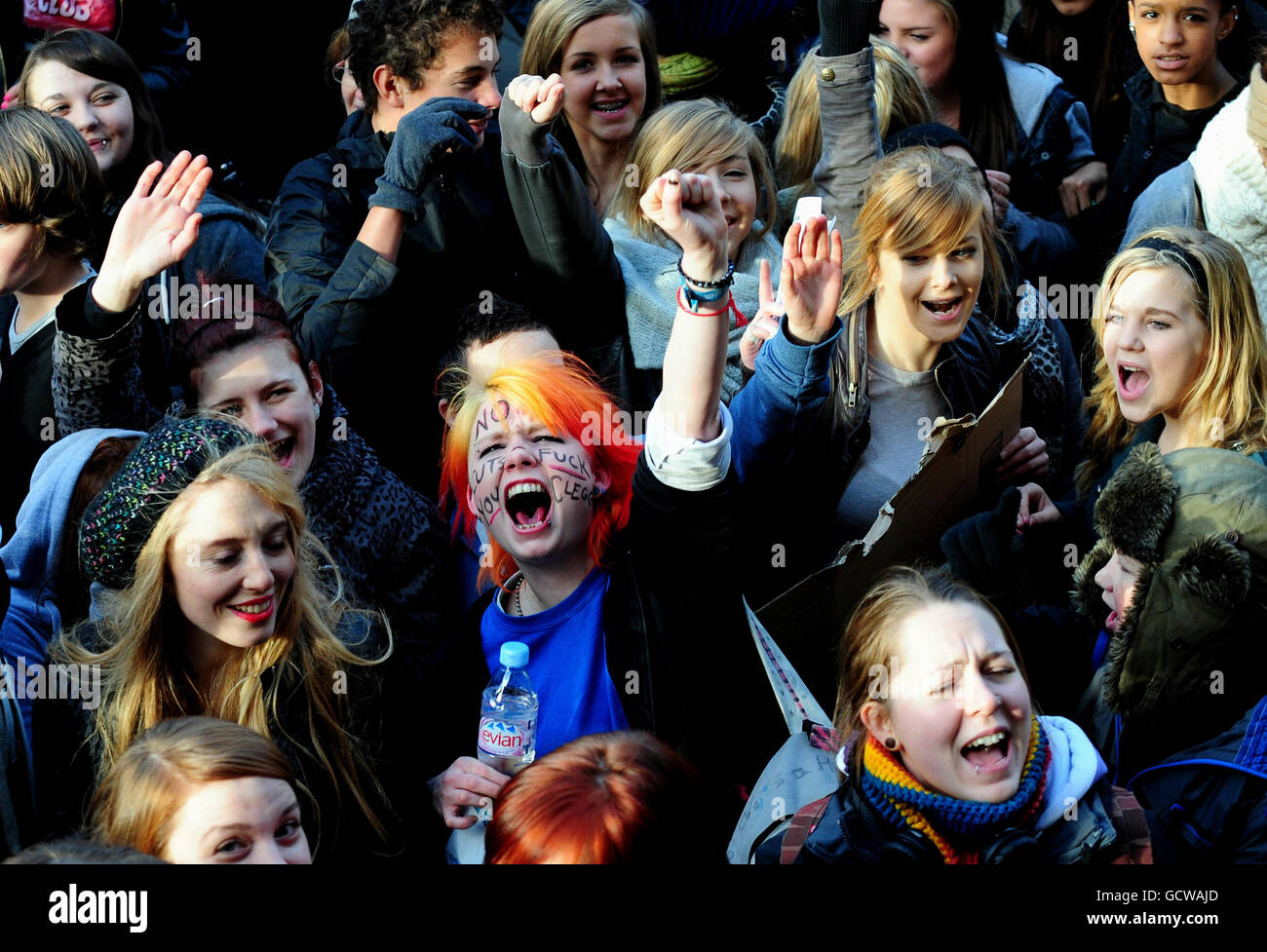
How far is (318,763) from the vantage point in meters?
3.15

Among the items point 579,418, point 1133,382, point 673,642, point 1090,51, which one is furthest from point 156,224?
point 1090,51

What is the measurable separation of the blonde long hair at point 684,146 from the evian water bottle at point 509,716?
1.44 meters

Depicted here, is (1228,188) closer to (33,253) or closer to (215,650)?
(215,650)

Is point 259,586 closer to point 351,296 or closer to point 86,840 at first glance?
point 86,840

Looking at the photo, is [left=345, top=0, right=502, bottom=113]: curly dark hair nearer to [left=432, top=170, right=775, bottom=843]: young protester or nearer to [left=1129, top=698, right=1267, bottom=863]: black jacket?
[left=432, top=170, right=775, bottom=843]: young protester

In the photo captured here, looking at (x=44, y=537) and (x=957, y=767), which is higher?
(x=44, y=537)

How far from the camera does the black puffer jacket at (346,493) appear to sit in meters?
3.47

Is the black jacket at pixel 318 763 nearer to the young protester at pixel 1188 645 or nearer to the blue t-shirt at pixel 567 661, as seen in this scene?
the blue t-shirt at pixel 567 661

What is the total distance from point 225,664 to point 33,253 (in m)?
1.17

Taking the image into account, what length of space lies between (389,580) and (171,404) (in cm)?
65

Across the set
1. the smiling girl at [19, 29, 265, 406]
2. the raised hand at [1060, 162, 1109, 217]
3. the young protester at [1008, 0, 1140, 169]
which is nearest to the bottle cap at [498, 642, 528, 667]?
the smiling girl at [19, 29, 265, 406]

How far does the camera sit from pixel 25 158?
3.70 metres

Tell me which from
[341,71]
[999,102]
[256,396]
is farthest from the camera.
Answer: [341,71]

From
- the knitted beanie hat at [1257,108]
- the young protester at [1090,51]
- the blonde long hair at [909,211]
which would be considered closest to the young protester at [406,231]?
the blonde long hair at [909,211]
